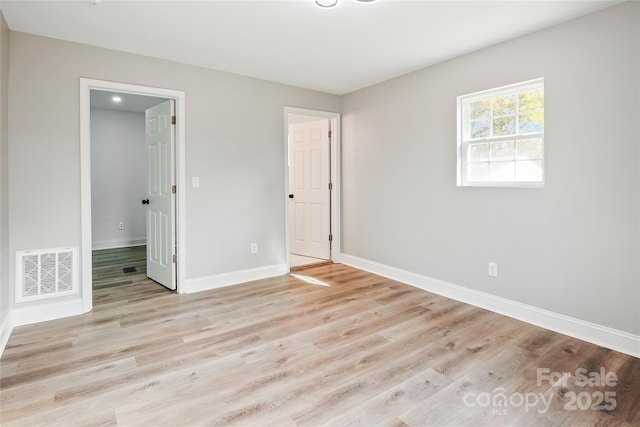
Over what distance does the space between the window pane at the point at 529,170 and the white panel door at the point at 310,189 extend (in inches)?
103

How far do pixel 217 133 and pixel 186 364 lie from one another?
251 cm

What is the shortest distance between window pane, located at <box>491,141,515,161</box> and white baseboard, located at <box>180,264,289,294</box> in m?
2.75

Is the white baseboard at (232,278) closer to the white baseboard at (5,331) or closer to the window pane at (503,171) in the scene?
the white baseboard at (5,331)

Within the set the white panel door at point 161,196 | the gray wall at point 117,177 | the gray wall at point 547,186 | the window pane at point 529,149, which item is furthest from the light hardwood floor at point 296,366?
the gray wall at point 117,177

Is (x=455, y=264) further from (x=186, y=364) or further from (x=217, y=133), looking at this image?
(x=217, y=133)

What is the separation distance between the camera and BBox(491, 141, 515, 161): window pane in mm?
3146

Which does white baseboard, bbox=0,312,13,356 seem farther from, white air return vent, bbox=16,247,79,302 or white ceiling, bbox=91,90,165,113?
white ceiling, bbox=91,90,165,113

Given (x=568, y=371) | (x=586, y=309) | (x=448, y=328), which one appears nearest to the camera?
(x=568, y=371)

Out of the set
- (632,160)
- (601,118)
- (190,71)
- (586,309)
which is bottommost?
(586,309)

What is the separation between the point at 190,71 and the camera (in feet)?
12.2

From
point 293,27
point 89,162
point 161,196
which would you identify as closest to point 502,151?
point 293,27

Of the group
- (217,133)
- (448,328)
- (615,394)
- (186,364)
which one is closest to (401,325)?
(448,328)

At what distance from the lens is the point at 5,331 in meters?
2.65

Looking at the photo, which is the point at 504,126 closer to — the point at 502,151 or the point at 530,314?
the point at 502,151
